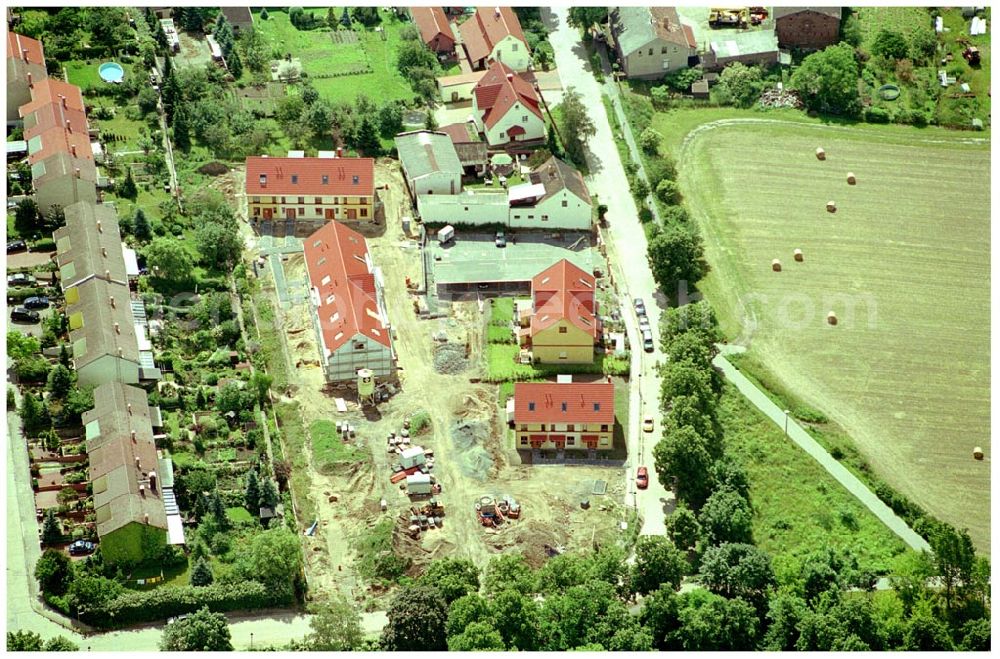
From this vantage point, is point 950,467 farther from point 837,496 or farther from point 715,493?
point 715,493

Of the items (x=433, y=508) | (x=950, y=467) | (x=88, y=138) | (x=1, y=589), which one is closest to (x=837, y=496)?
(x=950, y=467)

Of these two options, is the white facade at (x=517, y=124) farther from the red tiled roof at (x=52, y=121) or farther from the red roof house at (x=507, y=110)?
the red tiled roof at (x=52, y=121)

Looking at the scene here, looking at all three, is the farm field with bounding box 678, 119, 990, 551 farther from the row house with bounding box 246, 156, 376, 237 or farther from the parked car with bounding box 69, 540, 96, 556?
the parked car with bounding box 69, 540, 96, 556

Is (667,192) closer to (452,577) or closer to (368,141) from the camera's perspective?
(368,141)

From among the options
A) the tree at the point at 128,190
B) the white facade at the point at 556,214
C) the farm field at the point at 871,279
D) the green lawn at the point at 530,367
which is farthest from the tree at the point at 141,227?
the farm field at the point at 871,279

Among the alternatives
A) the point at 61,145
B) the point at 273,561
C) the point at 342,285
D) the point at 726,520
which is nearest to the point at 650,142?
the point at 342,285
